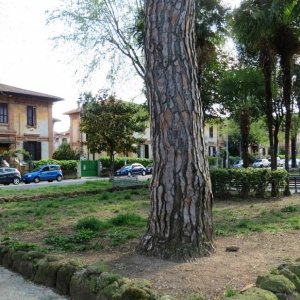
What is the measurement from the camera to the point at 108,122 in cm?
3584

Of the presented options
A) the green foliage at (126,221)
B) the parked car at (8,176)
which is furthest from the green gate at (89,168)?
the green foliage at (126,221)

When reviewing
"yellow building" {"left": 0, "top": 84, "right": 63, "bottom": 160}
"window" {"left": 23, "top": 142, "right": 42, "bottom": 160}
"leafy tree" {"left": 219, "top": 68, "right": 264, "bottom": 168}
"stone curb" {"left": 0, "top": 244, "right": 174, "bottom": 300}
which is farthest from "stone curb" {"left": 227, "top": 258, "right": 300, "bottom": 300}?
"window" {"left": 23, "top": 142, "right": 42, "bottom": 160}

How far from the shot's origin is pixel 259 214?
1130 centimetres

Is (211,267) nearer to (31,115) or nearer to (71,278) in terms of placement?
(71,278)

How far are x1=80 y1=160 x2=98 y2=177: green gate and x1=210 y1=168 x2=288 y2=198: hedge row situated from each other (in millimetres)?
31594

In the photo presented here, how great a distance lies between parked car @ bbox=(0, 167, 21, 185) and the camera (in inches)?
1353

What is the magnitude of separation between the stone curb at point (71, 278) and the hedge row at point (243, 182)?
400 inches

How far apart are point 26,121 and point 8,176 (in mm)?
11173

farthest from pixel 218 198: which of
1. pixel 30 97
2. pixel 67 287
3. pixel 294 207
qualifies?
pixel 30 97

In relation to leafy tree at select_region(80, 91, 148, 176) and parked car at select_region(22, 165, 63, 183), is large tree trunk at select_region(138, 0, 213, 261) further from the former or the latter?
parked car at select_region(22, 165, 63, 183)

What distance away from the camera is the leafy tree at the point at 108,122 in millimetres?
35875

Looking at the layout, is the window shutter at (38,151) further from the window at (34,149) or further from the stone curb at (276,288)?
the stone curb at (276,288)

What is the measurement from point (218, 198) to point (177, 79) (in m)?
9.73

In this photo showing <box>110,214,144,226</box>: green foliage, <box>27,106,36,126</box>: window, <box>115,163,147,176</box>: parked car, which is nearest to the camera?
<box>110,214,144,226</box>: green foliage
